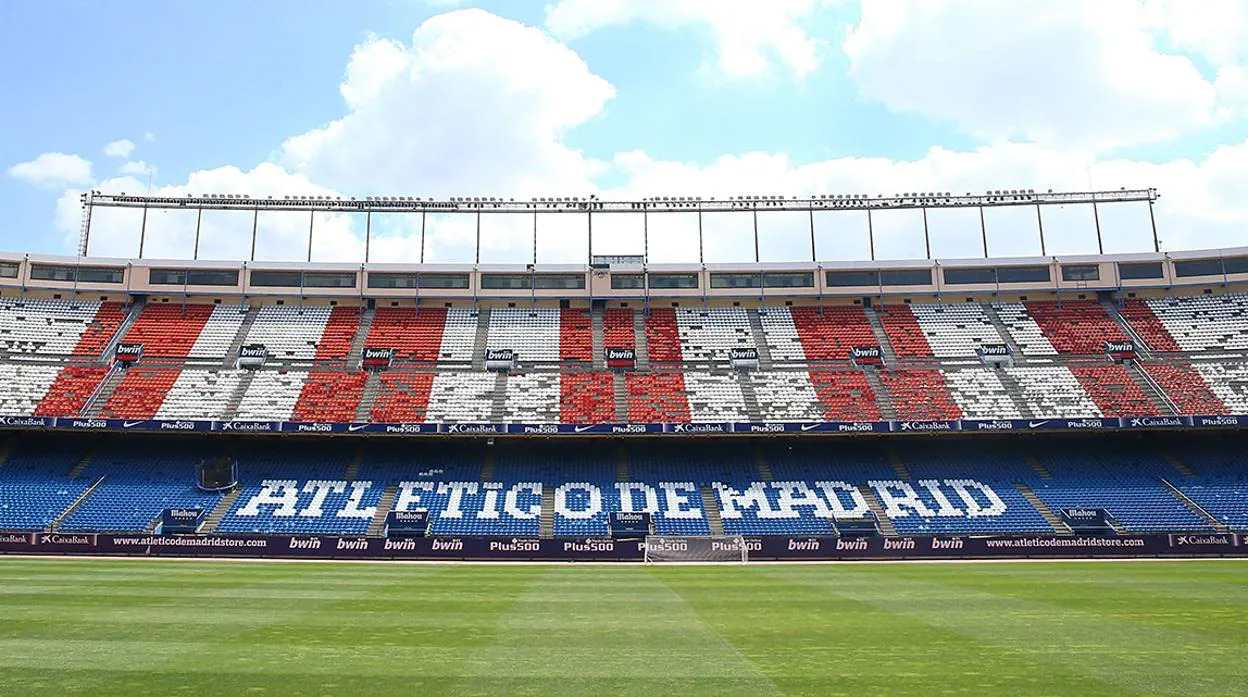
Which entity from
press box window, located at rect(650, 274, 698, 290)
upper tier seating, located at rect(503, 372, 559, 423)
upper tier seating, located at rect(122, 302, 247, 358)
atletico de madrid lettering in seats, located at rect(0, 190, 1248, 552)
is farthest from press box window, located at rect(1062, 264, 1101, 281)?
upper tier seating, located at rect(122, 302, 247, 358)

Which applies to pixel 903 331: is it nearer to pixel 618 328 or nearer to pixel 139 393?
pixel 618 328

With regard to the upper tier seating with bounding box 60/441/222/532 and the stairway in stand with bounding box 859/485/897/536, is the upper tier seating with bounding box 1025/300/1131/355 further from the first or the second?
the upper tier seating with bounding box 60/441/222/532

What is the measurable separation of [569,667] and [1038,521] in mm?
34173

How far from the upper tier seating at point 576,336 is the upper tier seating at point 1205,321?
3559 cm

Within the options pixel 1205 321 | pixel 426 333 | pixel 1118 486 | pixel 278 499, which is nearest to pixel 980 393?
pixel 1118 486

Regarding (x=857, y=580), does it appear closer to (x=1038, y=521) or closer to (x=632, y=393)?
(x=1038, y=521)

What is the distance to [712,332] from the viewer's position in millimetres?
51188

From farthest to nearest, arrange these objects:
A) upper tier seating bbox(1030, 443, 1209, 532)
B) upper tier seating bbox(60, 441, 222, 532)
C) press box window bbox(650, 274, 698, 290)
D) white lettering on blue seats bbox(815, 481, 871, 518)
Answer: press box window bbox(650, 274, 698, 290) → white lettering on blue seats bbox(815, 481, 871, 518) → upper tier seating bbox(1030, 443, 1209, 532) → upper tier seating bbox(60, 441, 222, 532)

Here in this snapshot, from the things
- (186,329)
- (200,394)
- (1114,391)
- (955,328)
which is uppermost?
(186,329)

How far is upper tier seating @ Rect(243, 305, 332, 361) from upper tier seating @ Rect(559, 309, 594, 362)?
617 inches

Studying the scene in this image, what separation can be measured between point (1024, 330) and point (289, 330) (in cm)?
4823

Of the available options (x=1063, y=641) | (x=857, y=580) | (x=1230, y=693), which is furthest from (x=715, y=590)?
→ (x=1230, y=693)

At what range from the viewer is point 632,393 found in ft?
148

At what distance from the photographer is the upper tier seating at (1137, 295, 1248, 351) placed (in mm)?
47188
